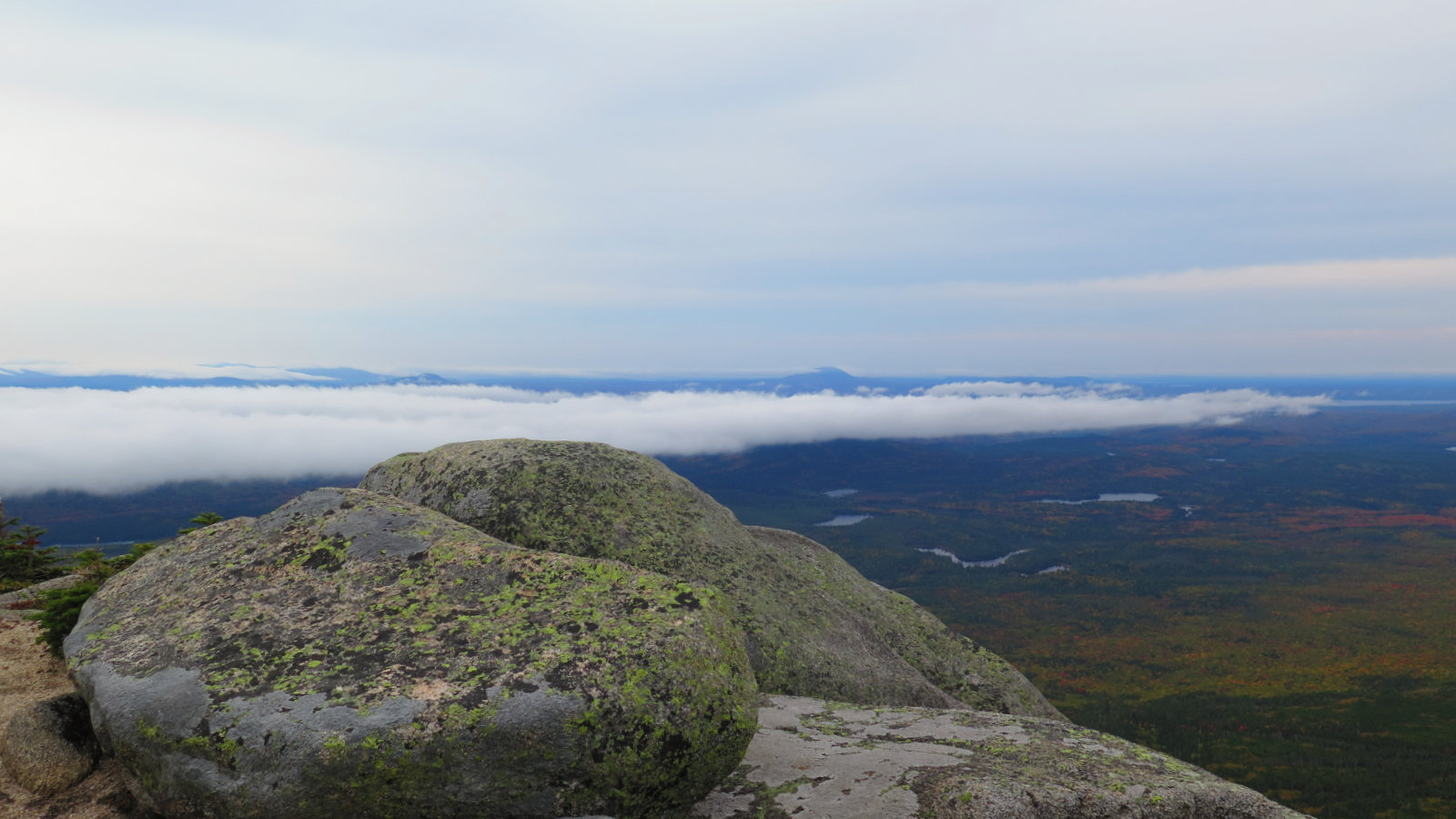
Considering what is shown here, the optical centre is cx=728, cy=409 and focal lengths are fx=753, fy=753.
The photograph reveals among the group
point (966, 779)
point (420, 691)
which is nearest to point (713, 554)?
point (966, 779)

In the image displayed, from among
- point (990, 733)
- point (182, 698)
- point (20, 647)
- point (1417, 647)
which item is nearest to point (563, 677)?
point (182, 698)

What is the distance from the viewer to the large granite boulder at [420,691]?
8.29 m

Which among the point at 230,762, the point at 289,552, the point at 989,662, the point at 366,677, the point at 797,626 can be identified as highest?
the point at 289,552

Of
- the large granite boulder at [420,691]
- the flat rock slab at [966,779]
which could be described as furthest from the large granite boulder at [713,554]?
the large granite boulder at [420,691]

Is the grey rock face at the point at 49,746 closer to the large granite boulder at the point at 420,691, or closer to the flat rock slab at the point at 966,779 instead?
the large granite boulder at the point at 420,691

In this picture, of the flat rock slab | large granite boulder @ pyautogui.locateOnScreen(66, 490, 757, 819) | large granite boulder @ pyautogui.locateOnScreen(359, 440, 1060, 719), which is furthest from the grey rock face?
the flat rock slab

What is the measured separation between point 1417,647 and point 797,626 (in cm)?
24159

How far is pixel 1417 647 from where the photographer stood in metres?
184

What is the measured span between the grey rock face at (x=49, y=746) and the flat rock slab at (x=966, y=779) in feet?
26.6

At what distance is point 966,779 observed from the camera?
30.5 feet

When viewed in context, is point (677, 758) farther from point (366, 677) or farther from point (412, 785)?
point (366, 677)

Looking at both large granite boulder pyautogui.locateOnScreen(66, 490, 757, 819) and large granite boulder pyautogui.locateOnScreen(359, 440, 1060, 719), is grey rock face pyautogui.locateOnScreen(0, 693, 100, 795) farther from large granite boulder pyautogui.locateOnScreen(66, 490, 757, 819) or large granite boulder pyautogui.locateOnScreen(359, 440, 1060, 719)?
large granite boulder pyautogui.locateOnScreen(359, 440, 1060, 719)

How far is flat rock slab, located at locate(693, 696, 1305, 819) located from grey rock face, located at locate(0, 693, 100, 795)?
26.6ft

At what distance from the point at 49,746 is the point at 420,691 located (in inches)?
217
